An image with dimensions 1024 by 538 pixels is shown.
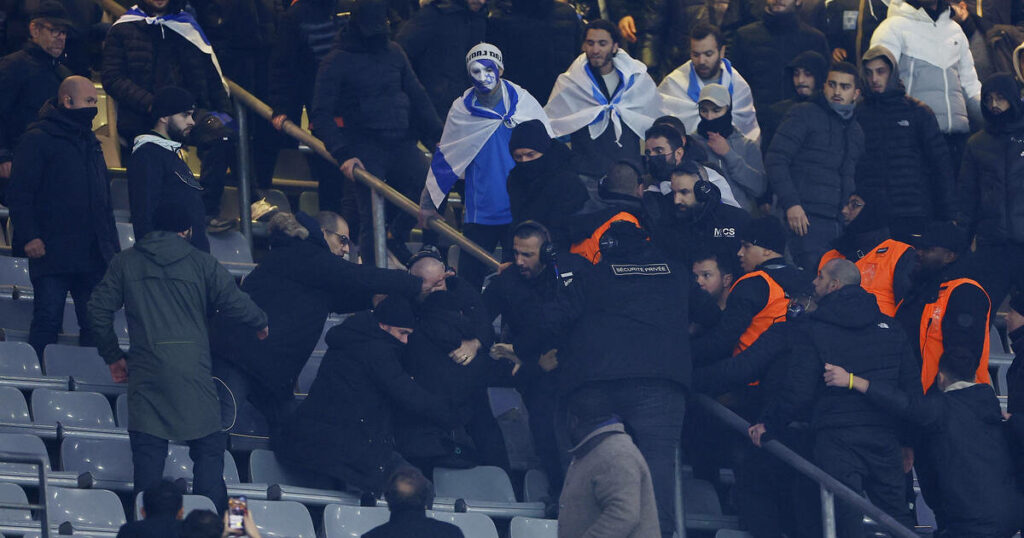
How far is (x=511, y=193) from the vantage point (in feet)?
34.3

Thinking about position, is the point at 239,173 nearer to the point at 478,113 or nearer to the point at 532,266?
the point at 478,113

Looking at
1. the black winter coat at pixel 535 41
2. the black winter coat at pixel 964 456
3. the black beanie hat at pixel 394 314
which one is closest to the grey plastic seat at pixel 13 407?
the black beanie hat at pixel 394 314

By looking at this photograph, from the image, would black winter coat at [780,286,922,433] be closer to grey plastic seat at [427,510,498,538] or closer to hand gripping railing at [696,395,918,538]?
hand gripping railing at [696,395,918,538]

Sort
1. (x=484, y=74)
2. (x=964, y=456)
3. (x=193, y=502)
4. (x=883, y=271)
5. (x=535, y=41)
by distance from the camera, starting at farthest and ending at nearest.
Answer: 1. (x=535, y=41)
2. (x=484, y=74)
3. (x=883, y=271)
4. (x=964, y=456)
5. (x=193, y=502)

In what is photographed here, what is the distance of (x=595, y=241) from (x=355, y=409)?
5.57 feet

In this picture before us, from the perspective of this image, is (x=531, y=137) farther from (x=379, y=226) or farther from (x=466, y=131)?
(x=379, y=226)

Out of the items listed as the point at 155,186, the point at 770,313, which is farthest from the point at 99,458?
the point at 770,313

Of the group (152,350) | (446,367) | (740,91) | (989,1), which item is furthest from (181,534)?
(989,1)

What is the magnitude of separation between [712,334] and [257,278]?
2406 millimetres

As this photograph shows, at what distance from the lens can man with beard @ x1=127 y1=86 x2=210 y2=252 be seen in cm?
977

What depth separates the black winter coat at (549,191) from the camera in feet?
33.3

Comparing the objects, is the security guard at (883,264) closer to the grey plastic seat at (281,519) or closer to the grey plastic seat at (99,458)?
the grey plastic seat at (281,519)

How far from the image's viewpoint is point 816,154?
11.3m

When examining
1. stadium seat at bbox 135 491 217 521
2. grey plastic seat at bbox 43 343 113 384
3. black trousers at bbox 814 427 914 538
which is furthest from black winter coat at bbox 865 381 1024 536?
grey plastic seat at bbox 43 343 113 384
